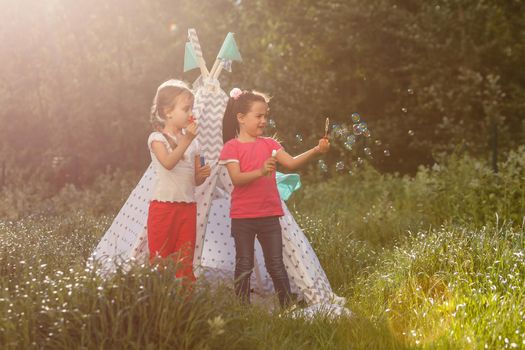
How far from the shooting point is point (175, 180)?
5.12 metres

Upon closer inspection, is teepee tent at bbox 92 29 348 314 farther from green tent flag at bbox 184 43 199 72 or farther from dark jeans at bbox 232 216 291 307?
dark jeans at bbox 232 216 291 307

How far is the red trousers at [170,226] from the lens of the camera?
512cm

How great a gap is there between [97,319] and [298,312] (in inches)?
57.3

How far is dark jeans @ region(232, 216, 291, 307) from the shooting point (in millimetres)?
5184

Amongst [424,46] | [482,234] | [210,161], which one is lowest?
[482,234]

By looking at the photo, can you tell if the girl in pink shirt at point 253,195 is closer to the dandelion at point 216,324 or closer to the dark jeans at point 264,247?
the dark jeans at point 264,247

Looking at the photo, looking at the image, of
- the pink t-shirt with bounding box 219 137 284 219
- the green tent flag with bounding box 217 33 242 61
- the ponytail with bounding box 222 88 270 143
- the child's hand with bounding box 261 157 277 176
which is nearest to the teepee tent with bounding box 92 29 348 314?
the green tent flag with bounding box 217 33 242 61

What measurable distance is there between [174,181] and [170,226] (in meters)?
0.31

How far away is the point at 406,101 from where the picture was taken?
47.2ft

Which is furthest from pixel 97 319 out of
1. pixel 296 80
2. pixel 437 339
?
pixel 296 80

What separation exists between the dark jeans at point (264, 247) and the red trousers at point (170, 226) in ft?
1.05

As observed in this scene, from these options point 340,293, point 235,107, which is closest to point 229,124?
point 235,107

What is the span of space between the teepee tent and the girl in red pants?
0.96 ft

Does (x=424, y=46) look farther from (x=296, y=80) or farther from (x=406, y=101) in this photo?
(x=296, y=80)
